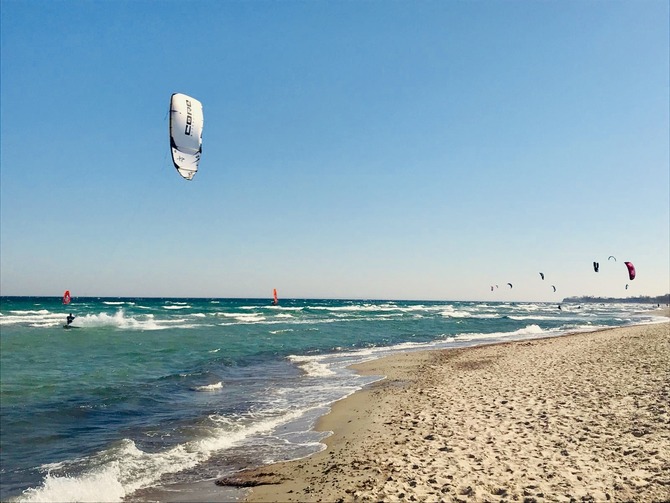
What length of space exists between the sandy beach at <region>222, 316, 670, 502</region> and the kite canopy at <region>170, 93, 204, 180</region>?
21.2 ft

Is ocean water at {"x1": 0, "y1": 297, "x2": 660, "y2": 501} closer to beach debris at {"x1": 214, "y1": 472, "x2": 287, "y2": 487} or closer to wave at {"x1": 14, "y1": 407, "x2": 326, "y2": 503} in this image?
wave at {"x1": 14, "y1": 407, "x2": 326, "y2": 503}

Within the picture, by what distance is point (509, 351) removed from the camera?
20.4 metres

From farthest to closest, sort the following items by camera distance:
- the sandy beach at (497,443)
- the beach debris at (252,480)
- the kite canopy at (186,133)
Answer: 1. the kite canopy at (186,133)
2. the beach debris at (252,480)
3. the sandy beach at (497,443)

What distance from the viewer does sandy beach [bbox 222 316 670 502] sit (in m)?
5.42

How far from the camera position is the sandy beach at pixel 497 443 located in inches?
214

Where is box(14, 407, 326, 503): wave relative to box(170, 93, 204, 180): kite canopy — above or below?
below

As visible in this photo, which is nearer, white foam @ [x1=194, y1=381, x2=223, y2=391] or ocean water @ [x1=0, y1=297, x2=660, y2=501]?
ocean water @ [x1=0, y1=297, x2=660, y2=501]

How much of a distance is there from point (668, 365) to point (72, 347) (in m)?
25.0

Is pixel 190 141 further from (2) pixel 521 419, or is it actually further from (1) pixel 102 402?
(2) pixel 521 419

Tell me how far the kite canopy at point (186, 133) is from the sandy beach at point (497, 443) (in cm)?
647

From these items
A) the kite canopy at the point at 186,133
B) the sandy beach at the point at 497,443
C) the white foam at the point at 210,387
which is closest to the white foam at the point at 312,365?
the white foam at the point at 210,387

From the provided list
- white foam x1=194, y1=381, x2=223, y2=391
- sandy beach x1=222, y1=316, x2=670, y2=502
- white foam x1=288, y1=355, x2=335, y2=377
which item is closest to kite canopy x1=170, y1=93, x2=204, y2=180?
sandy beach x1=222, y1=316, x2=670, y2=502

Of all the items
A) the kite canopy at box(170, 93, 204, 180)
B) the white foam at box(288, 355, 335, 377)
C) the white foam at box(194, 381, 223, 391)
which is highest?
the kite canopy at box(170, 93, 204, 180)

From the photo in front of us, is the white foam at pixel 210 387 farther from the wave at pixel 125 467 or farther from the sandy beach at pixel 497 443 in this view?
the sandy beach at pixel 497 443
